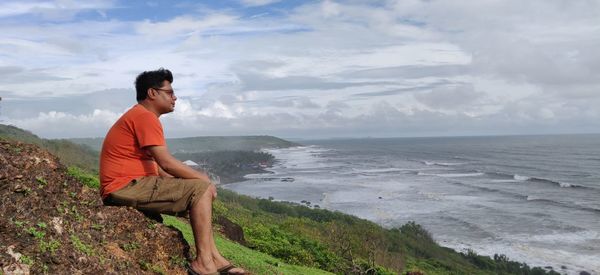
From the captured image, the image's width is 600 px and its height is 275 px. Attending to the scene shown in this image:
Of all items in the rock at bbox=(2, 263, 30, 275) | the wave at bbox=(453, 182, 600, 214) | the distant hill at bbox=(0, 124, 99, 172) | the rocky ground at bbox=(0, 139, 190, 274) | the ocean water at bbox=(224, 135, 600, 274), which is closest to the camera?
the rock at bbox=(2, 263, 30, 275)

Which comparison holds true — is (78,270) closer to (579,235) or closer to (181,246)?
(181,246)

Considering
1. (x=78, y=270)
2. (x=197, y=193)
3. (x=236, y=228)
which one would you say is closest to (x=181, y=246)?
(x=197, y=193)

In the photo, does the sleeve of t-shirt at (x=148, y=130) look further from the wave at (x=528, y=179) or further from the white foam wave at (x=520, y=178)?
the white foam wave at (x=520, y=178)

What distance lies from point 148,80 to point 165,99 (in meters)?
0.27

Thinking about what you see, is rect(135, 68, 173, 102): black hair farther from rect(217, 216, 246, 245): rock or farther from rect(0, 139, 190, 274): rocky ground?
rect(217, 216, 246, 245): rock

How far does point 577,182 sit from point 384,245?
50.0m

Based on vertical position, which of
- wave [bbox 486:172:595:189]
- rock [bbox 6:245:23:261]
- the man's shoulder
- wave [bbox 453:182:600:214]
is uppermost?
the man's shoulder

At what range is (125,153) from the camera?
5.11 meters

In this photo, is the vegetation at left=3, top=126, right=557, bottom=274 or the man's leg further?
the vegetation at left=3, top=126, right=557, bottom=274

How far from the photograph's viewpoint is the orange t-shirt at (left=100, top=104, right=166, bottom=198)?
5.03m

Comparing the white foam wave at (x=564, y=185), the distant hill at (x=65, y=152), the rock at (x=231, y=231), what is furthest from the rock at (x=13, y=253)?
the white foam wave at (x=564, y=185)

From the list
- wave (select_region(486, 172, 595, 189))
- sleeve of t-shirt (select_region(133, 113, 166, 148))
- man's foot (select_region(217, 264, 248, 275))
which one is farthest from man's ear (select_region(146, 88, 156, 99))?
wave (select_region(486, 172, 595, 189))

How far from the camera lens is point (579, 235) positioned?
130 feet

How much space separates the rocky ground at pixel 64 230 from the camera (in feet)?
13.4
